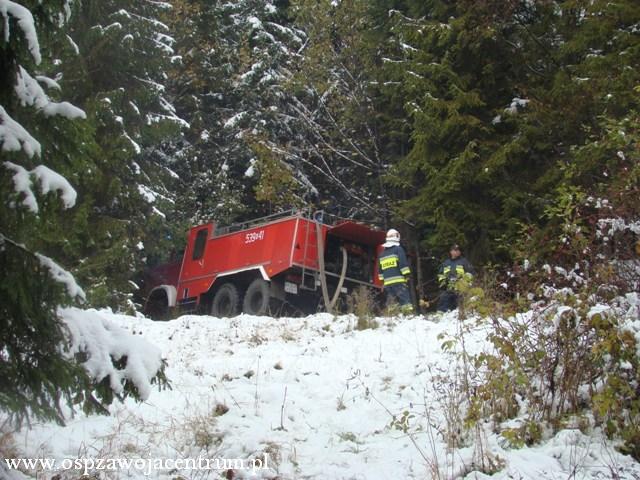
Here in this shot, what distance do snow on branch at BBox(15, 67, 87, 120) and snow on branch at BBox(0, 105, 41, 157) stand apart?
22 centimetres

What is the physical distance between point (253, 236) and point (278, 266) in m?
1.27

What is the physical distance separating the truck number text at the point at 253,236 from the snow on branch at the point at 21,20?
12.0m

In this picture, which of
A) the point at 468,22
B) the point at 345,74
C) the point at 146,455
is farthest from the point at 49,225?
the point at 345,74

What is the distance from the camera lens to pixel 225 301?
16.0 m

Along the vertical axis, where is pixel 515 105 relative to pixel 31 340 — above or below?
above

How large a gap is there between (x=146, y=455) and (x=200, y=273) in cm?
1182

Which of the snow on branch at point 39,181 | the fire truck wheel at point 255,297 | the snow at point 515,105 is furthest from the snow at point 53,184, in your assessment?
the fire truck wheel at point 255,297

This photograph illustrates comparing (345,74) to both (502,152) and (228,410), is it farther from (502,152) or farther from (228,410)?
(228,410)

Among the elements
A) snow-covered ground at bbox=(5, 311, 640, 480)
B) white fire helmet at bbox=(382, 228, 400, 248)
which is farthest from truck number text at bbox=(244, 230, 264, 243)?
snow-covered ground at bbox=(5, 311, 640, 480)

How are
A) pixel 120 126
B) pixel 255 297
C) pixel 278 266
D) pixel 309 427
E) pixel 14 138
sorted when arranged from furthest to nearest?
1. pixel 255 297
2. pixel 278 266
3. pixel 120 126
4. pixel 309 427
5. pixel 14 138

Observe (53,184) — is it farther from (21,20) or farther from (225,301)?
(225,301)

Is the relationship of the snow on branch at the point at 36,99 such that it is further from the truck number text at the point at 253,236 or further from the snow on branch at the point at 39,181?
the truck number text at the point at 253,236

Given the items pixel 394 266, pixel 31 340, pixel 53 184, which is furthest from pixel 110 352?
pixel 394 266

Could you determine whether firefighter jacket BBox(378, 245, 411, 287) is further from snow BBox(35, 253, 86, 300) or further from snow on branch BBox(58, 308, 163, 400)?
snow BBox(35, 253, 86, 300)
